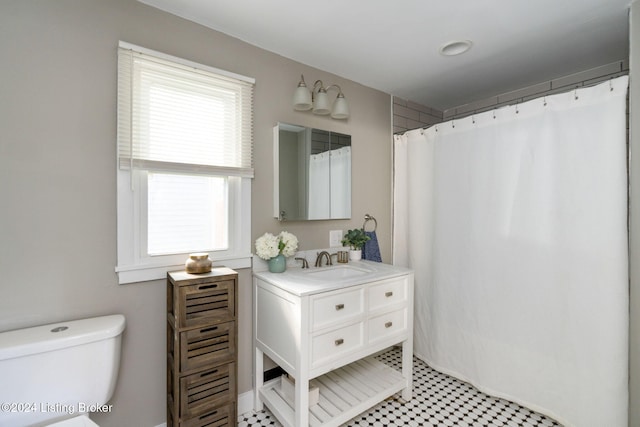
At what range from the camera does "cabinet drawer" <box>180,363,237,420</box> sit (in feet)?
4.70

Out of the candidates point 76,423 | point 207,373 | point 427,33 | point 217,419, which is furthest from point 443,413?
point 427,33

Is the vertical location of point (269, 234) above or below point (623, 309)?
above

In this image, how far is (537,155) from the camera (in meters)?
1.81

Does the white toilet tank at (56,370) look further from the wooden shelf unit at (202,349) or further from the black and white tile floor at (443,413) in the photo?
the black and white tile floor at (443,413)

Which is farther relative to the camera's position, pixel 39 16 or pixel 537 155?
pixel 537 155

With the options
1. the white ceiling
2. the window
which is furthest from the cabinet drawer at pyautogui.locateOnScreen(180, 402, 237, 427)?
the white ceiling

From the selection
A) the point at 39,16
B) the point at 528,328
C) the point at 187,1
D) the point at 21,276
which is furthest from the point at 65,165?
the point at 528,328

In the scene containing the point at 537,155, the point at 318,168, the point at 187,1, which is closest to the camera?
the point at 187,1

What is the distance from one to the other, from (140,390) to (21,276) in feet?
2.56

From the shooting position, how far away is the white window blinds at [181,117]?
1.45m

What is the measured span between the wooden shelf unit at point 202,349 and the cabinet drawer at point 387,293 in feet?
2.62

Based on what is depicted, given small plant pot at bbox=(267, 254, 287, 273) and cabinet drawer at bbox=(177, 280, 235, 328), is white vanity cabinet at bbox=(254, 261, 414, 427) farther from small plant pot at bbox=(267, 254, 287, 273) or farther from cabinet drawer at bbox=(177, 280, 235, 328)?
cabinet drawer at bbox=(177, 280, 235, 328)

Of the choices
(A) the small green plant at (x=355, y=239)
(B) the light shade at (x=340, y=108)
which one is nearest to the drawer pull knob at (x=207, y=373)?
(A) the small green plant at (x=355, y=239)

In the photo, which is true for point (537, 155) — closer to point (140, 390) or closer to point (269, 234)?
point (269, 234)
